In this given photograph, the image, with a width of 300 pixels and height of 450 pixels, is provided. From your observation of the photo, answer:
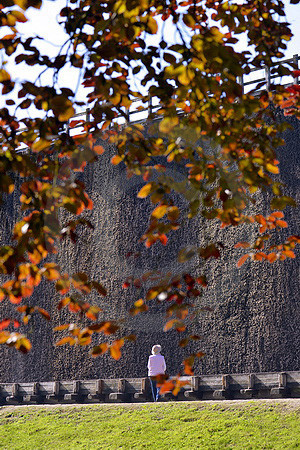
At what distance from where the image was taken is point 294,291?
63.1 feet

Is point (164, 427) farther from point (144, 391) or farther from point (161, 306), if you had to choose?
point (161, 306)

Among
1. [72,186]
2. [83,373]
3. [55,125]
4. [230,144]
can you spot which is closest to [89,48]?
[55,125]

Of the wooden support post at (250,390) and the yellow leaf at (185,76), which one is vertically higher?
the yellow leaf at (185,76)

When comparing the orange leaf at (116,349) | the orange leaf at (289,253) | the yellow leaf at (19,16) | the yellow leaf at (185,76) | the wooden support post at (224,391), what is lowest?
the wooden support post at (224,391)

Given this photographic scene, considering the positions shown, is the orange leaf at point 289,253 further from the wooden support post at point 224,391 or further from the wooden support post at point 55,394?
the wooden support post at point 55,394

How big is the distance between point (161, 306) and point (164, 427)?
8.84 metres

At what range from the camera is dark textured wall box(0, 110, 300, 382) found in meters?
19.4

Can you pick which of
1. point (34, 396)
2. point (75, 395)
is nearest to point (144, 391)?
point (75, 395)

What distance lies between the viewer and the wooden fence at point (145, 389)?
15.0 meters

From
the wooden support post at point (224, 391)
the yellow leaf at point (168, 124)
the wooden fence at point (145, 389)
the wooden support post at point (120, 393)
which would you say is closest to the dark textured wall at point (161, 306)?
the wooden fence at point (145, 389)

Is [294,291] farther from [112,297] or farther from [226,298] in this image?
[112,297]

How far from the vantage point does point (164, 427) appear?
13023 mm

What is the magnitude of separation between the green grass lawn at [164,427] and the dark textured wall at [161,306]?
11.6ft

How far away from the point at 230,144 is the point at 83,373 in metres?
19.1
